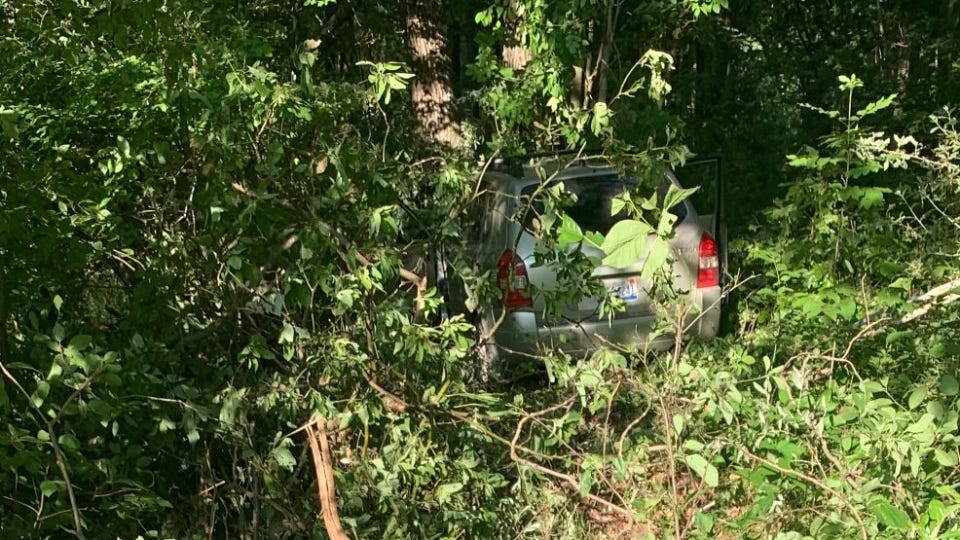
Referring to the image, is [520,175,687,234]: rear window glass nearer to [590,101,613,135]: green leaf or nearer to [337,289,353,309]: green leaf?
[590,101,613,135]: green leaf

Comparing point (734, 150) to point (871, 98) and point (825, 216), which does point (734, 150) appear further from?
point (825, 216)

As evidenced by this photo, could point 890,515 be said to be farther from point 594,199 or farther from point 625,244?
point 594,199

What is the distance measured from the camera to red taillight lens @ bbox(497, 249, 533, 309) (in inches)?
165

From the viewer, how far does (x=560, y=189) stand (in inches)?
147

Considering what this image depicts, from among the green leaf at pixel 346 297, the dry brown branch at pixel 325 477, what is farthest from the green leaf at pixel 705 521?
the green leaf at pixel 346 297

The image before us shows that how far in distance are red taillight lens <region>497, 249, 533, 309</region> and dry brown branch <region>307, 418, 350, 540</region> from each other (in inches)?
38.9

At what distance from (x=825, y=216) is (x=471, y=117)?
3.74 meters

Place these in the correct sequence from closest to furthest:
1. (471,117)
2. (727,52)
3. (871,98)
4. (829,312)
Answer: (829,312), (471,117), (871,98), (727,52)

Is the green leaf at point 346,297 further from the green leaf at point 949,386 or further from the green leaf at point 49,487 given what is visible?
the green leaf at point 949,386

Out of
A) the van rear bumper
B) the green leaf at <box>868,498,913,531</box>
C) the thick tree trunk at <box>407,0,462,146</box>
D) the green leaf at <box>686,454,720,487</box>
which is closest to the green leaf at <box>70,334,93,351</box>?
the green leaf at <box>686,454,720,487</box>

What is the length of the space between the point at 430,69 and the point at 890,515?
616 cm

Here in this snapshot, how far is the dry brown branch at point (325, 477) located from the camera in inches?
139

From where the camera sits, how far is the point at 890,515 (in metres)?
3.02

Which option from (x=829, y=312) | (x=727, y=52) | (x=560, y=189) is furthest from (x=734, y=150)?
(x=560, y=189)
